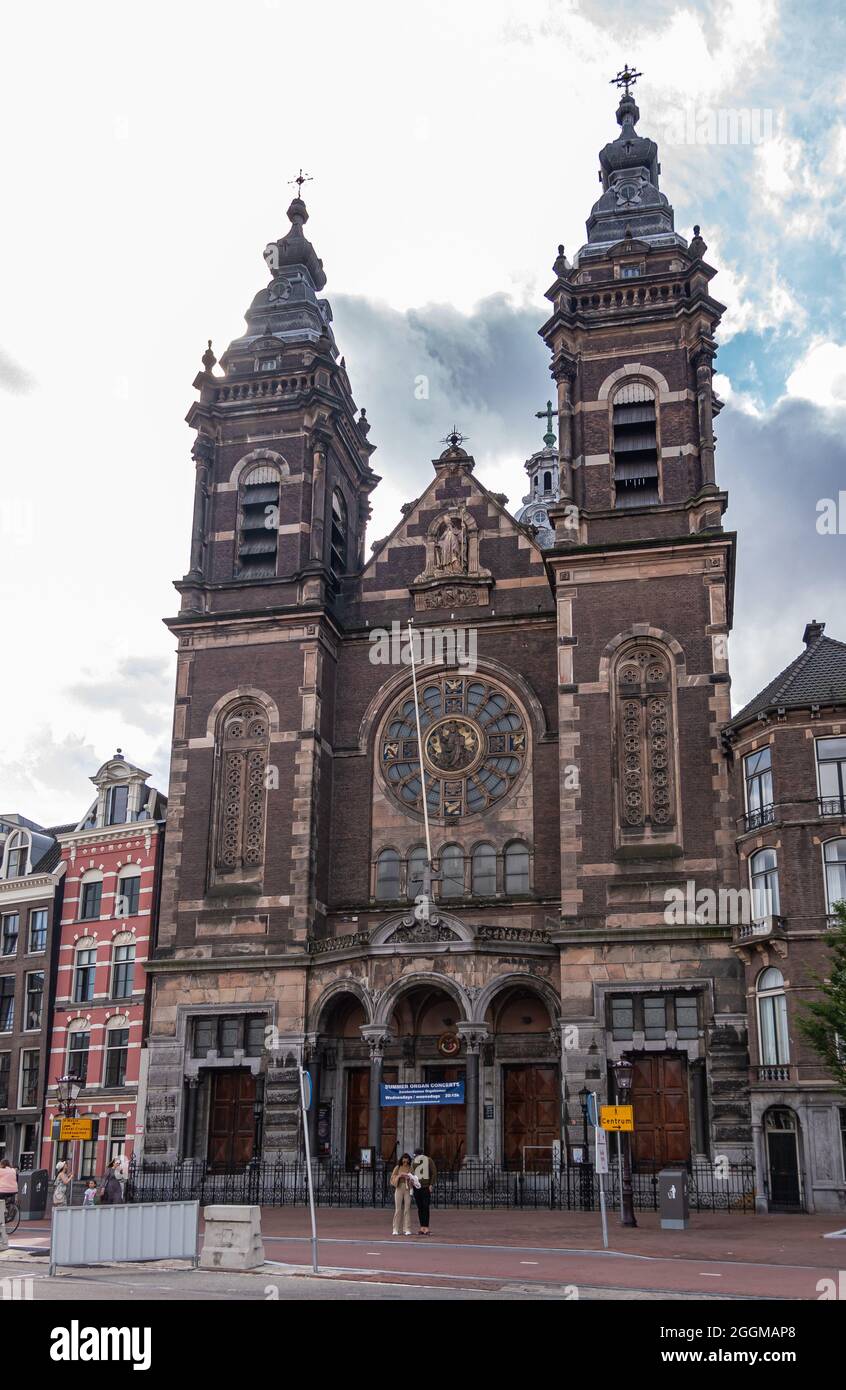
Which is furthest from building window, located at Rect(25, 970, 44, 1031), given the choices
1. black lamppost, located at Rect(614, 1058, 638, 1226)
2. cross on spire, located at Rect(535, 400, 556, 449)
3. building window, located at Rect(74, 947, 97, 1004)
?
cross on spire, located at Rect(535, 400, 556, 449)

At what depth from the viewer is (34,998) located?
48.3 m

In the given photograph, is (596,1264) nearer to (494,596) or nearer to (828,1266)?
(828,1266)

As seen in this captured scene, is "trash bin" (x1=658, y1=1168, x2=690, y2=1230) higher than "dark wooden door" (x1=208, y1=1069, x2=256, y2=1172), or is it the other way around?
"dark wooden door" (x1=208, y1=1069, x2=256, y2=1172)

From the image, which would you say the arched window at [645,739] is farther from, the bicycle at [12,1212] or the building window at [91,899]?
the building window at [91,899]

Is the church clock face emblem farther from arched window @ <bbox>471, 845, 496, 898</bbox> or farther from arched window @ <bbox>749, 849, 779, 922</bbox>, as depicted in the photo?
arched window @ <bbox>749, 849, 779, 922</bbox>

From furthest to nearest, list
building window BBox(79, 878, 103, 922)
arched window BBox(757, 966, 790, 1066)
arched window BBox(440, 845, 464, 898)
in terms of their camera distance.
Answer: building window BBox(79, 878, 103, 922) < arched window BBox(440, 845, 464, 898) < arched window BBox(757, 966, 790, 1066)

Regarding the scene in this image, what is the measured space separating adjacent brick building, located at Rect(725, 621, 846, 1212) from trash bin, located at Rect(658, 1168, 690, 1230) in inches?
228

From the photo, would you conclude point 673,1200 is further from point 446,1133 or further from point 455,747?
point 455,747

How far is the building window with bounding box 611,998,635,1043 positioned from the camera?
3572 centimetres

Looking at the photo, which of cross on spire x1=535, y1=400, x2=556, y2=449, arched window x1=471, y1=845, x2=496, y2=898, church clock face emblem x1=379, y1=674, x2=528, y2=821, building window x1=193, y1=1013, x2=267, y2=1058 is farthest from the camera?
cross on spire x1=535, y1=400, x2=556, y2=449

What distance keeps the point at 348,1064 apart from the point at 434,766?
31.4 feet
